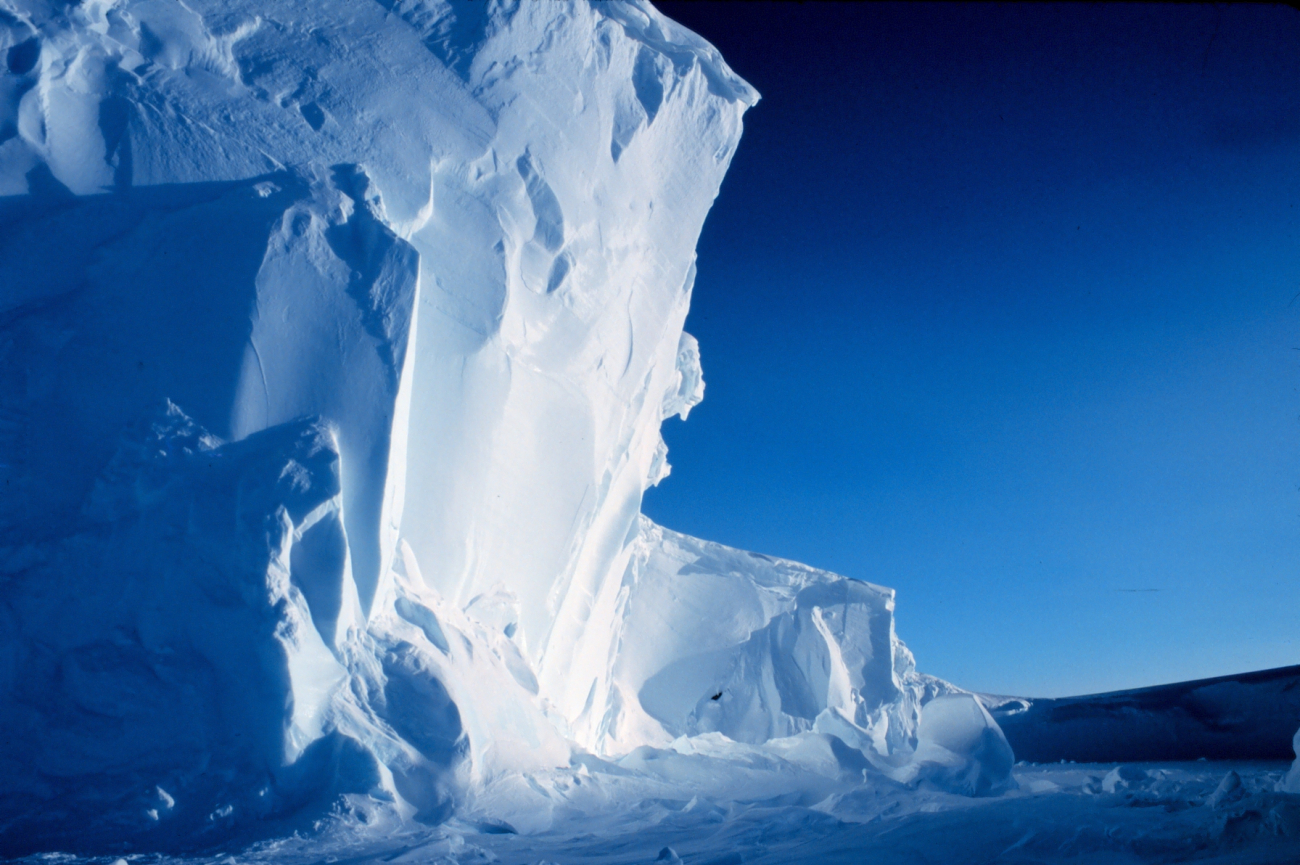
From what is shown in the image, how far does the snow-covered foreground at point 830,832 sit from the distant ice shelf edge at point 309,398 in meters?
0.31

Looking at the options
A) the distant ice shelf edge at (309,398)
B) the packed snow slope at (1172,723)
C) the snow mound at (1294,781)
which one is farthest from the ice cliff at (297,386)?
the packed snow slope at (1172,723)

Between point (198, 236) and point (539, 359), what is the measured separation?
361 cm

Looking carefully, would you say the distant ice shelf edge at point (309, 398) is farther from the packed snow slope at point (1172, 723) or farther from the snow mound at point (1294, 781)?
the packed snow slope at point (1172, 723)

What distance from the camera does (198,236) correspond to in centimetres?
538

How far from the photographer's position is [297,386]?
5.34 metres

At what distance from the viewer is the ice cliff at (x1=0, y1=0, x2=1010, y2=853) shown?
4.57 meters

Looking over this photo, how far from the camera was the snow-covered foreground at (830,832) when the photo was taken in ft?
12.9

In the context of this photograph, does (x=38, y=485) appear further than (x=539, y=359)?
No

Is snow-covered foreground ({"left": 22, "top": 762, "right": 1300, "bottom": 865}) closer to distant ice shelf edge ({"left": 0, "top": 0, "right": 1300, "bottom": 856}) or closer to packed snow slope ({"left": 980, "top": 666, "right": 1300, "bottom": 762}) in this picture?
distant ice shelf edge ({"left": 0, "top": 0, "right": 1300, "bottom": 856})

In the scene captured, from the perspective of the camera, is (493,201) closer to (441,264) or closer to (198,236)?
(441,264)

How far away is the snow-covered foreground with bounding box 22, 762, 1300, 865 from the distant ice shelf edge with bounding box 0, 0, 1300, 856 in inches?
12.0

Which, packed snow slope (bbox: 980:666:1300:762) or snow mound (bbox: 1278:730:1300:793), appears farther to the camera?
packed snow slope (bbox: 980:666:1300:762)

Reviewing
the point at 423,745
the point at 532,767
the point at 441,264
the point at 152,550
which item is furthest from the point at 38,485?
the point at 532,767

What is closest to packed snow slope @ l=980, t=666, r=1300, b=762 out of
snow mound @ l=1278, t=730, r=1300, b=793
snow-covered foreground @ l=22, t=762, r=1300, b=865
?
snow-covered foreground @ l=22, t=762, r=1300, b=865
